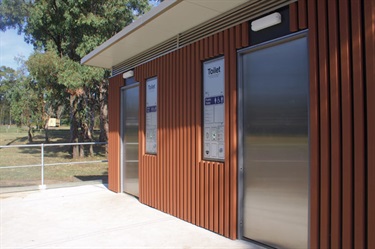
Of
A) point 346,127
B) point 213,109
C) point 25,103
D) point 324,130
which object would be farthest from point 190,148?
point 25,103

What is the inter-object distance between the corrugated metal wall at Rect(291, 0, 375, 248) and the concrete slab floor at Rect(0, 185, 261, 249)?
1383mm

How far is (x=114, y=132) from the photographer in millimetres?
8492

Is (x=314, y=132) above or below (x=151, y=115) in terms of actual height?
below

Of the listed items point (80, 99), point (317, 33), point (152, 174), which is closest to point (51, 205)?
point (152, 174)

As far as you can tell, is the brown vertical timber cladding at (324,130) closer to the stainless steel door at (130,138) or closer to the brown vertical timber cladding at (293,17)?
the brown vertical timber cladding at (293,17)

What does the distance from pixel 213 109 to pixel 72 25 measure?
12114 mm

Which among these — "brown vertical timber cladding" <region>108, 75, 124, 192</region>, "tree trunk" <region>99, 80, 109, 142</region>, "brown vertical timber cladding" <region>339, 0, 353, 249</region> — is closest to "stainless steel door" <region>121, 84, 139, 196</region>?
"brown vertical timber cladding" <region>108, 75, 124, 192</region>

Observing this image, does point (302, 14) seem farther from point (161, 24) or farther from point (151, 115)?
point (151, 115)

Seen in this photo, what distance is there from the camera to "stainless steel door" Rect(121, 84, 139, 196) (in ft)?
25.0

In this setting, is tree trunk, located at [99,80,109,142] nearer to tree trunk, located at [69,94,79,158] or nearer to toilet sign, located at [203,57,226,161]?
tree trunk, located at [69,94,79,158]

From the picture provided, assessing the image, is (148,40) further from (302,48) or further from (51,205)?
(51,205)

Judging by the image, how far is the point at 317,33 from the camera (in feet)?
11.5

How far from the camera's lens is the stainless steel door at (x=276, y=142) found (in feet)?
12.6

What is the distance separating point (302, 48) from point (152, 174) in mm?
3971
